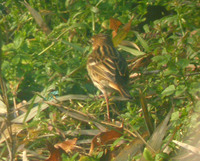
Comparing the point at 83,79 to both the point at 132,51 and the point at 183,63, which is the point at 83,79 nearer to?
the point at 132,51

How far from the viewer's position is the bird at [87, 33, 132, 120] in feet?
17.6

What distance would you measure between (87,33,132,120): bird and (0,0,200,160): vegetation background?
0.16 m

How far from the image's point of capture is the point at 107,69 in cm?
557

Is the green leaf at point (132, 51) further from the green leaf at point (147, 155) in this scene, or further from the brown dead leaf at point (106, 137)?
the green leaf at point (147, 155)

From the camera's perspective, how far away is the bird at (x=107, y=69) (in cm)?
535

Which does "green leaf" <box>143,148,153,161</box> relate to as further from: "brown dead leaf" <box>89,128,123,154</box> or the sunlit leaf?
the sunlit leaf

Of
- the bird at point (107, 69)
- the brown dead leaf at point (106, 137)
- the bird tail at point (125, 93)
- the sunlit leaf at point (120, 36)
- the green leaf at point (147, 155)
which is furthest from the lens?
the sunlit leaf at point (120, 36)

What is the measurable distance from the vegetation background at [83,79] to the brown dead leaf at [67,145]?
6cm

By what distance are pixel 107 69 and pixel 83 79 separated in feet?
2.01

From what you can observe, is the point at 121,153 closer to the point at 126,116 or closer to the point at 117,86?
the point at 126,116

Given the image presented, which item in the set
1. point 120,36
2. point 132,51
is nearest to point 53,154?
point 132,51

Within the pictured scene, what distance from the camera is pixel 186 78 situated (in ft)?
16.8

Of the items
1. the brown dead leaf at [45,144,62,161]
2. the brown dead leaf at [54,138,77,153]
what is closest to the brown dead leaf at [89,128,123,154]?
the brown dead leaf at [54,138,77,153]

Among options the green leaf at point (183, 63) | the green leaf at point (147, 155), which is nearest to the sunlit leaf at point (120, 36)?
the green leaf at point (183, 63)
